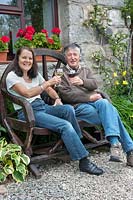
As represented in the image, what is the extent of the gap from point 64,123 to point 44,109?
0.32 m

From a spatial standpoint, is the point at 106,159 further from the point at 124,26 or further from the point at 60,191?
the point at 124,26

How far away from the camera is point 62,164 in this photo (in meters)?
2.67

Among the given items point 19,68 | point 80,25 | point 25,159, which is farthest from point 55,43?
point 25,159

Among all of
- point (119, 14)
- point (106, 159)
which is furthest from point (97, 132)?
point (119, 14)

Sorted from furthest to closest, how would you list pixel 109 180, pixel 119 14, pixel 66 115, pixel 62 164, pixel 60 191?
pixel 119 14, pixel 62 164, pixel 66 115, pixel 109 180, pixel 60 191

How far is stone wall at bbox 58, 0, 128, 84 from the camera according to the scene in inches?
141

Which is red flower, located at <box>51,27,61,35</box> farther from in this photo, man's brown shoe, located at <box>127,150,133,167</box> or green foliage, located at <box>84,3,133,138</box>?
man's brown shoe, located at <box>127,150,133,167</box>

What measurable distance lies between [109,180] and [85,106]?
2.31 feet

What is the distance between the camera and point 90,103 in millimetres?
2764

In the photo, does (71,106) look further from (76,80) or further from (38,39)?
(38,39)

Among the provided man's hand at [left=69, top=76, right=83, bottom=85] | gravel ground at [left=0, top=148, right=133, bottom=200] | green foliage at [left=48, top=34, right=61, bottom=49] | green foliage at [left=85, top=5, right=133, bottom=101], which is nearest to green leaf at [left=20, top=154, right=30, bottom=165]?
gravel ground at [left=0, top=148, right=133, bottom=200]

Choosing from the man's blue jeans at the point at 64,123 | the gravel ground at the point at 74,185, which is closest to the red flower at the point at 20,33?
the man's blue jeans at the point at 64,123

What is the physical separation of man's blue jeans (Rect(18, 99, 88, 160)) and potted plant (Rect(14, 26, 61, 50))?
82 cm

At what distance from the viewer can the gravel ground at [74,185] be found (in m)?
2.03
